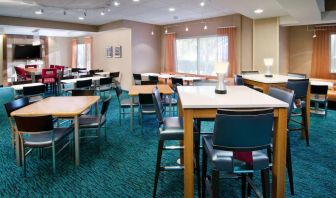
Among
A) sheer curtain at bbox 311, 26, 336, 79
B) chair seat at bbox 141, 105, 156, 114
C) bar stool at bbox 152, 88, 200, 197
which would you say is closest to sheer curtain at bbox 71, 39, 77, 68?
chair seat at bbox 141, 105, 156, 114

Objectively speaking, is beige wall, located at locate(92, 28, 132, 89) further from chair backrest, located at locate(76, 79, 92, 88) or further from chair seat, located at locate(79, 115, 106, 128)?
chair seat, located at locate(79, 115, 106, 128)

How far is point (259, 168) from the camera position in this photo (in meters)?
1.64

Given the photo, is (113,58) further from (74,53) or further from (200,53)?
(74,53)

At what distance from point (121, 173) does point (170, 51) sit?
22.3ft

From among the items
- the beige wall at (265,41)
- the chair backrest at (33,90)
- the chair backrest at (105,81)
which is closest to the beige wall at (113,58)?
the chair backrest at (105,81)

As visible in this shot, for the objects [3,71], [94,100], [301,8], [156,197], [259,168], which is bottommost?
[156,197]

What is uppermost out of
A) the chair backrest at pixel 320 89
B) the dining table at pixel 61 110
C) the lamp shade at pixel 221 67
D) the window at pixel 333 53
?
the window at pixel 333 53

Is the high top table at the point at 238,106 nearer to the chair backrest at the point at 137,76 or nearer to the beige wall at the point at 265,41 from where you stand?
the beige wall at the point at 265,41

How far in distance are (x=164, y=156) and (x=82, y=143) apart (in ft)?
4.50

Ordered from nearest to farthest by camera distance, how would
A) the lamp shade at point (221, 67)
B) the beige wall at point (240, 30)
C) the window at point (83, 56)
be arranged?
1. the lamp shade at point (221, 67)
2. the beige wall at point (240, 30)
3. the window at point (83, 56)

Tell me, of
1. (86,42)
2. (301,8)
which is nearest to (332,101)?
(301,8)

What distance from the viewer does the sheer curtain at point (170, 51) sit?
892cm

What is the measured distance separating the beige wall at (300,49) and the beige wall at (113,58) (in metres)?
5.26

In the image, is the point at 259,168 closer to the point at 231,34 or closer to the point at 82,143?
the point at 82,143
